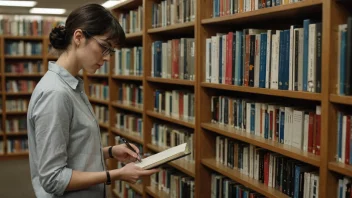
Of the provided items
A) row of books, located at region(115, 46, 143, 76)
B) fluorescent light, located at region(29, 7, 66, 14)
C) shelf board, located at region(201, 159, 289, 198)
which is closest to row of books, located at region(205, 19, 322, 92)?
shelf board, located at region(201, 159, 289, 198)

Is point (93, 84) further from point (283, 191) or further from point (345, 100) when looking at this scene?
point (345, 100)

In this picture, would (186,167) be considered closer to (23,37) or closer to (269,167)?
(269,167)

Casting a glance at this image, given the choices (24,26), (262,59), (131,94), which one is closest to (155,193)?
(131,94)

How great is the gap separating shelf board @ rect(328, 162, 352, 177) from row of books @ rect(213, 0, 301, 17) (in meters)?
0.71

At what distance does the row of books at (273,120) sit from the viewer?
5.45ft

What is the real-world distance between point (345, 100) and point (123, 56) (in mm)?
2728

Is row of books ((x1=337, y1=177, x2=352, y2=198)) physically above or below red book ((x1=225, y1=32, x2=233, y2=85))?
below

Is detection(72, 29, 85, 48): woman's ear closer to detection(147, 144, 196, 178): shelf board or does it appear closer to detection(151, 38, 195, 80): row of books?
detection(151, 38, 195, 80): row of books

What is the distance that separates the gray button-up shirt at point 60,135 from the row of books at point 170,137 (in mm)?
1164

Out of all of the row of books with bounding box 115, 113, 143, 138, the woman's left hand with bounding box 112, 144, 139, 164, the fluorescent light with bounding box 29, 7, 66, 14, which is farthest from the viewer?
the fluorescent light with bounding box 29, 7, 66, 14

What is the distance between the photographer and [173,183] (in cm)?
292

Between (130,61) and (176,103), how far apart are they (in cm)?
100

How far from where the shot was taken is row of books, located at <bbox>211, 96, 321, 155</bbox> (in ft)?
5.45

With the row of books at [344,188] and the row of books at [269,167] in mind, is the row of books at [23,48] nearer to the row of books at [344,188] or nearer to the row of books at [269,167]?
the row of books at [269,167]
